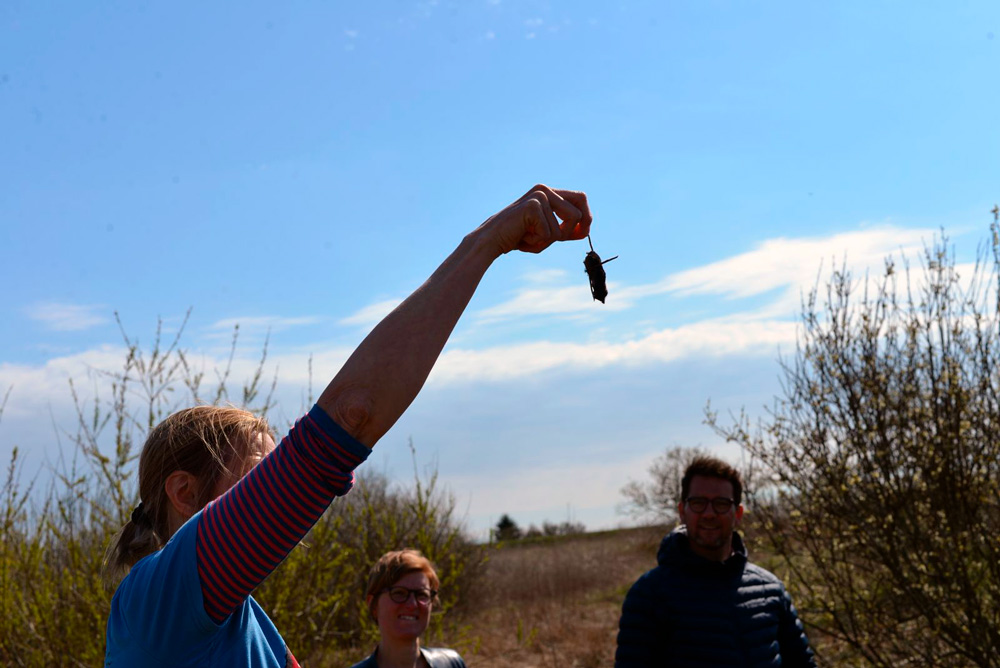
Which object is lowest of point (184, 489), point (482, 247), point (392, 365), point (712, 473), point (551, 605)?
point (551, 605)

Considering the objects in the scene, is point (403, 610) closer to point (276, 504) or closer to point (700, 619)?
point (700, 619)

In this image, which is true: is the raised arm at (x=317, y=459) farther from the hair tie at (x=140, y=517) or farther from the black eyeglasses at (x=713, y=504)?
the black eyeglasses at (x=713, y=504)

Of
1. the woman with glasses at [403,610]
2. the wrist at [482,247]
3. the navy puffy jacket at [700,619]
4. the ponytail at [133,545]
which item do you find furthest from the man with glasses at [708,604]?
the wrist at [482,247]

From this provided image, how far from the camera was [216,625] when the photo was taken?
1196 millimetres

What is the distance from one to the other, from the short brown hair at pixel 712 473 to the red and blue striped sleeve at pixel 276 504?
128 inches

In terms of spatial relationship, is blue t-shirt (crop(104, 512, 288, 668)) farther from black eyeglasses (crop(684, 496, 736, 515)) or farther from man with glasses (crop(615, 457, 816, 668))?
black eyeglasses (crop(684, 496, 736, 515))

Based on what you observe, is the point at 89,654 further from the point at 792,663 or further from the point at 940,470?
the point at 940,470

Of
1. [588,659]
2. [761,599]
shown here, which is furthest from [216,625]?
[588,659]

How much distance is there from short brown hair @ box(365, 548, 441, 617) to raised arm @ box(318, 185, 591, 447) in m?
3.09

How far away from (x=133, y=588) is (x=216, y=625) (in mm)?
143

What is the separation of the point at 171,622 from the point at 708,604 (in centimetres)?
301

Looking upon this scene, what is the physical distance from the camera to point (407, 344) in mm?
1143

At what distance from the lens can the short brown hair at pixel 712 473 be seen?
13.6 ft

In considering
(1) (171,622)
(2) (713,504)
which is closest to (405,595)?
(2) (713,504)
